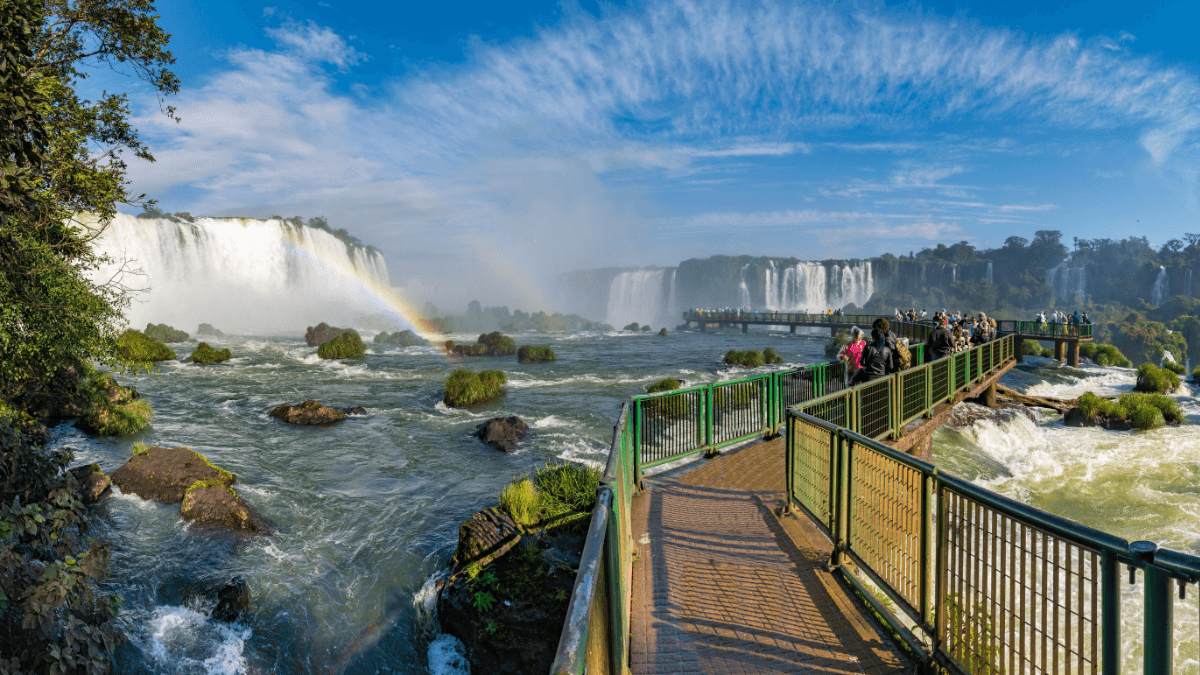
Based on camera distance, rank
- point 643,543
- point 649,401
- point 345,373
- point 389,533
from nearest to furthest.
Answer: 1. point 643,543
2. point 649,401
3. point 389,533
4. point 345,373

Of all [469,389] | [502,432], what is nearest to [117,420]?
[469,389]

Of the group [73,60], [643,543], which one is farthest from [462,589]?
[73,60]

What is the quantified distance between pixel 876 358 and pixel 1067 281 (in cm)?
16522

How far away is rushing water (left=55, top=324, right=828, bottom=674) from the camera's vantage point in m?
8.03

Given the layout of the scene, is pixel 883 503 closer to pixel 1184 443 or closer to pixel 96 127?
pixel 96 127

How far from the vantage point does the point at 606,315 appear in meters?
156

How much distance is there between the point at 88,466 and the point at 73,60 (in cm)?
833

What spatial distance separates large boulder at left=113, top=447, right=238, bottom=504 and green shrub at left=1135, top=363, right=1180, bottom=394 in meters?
36.8

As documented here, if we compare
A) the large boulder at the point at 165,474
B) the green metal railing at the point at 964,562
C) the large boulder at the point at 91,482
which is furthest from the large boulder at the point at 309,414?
the green metal railing at the point at 964,562

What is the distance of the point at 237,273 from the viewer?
67875mm

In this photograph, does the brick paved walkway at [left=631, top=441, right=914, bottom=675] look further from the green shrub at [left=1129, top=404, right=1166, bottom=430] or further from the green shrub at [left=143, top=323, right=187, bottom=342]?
the green shrub at [left=143, top=323, right=187, bottom=342]

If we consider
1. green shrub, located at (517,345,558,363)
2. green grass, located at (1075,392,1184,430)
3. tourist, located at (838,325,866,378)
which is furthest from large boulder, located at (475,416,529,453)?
green shrub, located at (517,345,558,363)

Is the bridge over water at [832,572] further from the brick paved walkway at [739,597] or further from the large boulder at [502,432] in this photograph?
the large boulder at [502,432]

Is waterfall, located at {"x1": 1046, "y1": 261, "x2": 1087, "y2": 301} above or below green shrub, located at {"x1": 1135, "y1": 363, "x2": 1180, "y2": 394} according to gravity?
above
